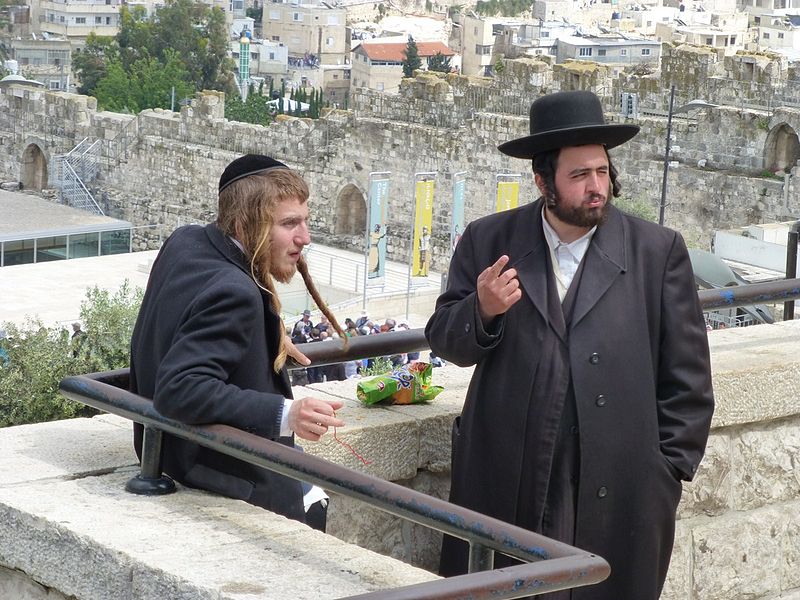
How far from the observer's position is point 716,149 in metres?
26.2

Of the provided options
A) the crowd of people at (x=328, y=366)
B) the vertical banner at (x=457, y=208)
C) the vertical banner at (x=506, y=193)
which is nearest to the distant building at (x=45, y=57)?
the vertical banner at (x=457, y=208)

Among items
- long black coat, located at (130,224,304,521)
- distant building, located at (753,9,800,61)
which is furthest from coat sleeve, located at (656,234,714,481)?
distant building, located at (753,9,800,61)

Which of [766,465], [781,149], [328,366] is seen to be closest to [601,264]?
[766,465]

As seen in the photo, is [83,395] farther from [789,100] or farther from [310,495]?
[789,100]

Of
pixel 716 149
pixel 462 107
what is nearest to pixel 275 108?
pixel 462 107

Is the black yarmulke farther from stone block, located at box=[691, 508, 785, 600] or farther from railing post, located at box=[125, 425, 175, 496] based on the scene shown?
stone block, located at box=[691, 508, 785, 600]

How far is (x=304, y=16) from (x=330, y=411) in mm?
97722

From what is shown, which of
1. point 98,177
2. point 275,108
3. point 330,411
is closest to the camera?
point 330,411

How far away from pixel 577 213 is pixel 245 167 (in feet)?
2.11

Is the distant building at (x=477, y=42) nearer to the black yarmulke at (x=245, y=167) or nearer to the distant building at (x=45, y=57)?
the distant building at (x=45, y=57)

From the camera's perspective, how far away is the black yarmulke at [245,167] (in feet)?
9.59

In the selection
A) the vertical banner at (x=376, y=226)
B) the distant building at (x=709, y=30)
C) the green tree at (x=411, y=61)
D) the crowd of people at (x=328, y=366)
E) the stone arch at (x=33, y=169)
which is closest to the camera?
the crowd of people at (x=328, y=366)

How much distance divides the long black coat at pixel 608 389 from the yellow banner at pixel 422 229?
67.0ft

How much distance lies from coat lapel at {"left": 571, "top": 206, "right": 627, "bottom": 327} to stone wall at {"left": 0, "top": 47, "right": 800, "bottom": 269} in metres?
→ 22.3
